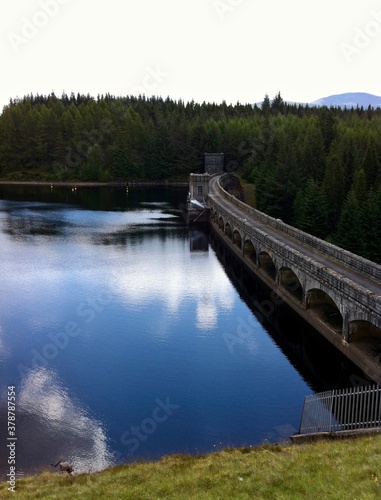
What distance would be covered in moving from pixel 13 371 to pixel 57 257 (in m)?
32.9

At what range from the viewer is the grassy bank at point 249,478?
15.5 metres

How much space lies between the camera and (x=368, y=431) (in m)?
22.8

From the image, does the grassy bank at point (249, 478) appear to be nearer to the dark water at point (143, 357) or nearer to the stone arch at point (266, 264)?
the dark water at point (143, 357)

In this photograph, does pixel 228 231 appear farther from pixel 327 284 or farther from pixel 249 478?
pixel 249 478

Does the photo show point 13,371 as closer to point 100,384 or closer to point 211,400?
point 100,384

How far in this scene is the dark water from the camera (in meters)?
27.8

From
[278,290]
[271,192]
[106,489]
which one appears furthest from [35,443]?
[271,192]

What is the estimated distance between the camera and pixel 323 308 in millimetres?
44594

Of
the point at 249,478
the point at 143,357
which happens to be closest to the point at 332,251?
the point at 143,357
